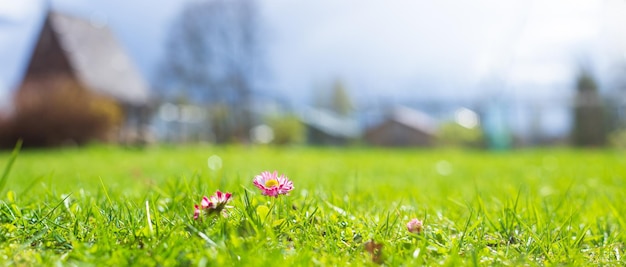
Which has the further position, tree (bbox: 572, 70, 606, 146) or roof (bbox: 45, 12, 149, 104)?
roof (bbox: 45, 12, 149, 104)

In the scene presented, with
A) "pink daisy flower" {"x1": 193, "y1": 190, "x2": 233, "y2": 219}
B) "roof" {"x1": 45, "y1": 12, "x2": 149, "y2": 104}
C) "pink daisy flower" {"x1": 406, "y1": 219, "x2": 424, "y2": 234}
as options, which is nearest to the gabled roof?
"roof" {"x1": 45, "y1": 12, "x2": 149, "y2": 104}

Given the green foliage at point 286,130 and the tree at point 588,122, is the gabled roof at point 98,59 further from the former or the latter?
the tree at point 588,122

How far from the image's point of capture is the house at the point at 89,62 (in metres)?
17.6

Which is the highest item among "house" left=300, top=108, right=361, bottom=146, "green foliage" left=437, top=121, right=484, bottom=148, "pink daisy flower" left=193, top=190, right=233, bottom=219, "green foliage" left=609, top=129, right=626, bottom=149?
"pink daisy flower" left=193, top=190, right=233, bottom=219

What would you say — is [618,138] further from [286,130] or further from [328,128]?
[286,130]

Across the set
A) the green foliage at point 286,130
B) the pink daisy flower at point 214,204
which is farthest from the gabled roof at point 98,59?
the pink daisy flower at point 214,204

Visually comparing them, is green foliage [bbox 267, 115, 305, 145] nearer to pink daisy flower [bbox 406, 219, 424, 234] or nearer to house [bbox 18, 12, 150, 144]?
house [bbox 18, 12, 150, 144]

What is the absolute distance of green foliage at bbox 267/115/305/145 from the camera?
1598cm

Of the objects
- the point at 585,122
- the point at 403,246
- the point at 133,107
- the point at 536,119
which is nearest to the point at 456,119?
the point at 536,119

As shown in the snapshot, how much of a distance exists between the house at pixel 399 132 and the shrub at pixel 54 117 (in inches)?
295

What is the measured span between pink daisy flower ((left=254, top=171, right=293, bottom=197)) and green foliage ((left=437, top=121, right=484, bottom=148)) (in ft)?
47.1

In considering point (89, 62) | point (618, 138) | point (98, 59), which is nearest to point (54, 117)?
point (89, 62)

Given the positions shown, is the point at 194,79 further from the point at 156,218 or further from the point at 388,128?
the point at 156,218

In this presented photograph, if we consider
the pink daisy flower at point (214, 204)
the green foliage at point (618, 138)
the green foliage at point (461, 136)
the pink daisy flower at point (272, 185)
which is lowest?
the green foliage at point (461, 136)
